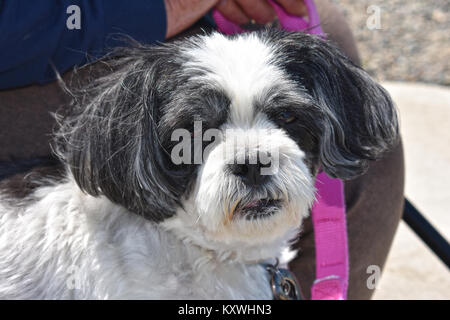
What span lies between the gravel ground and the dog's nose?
15.8 feet

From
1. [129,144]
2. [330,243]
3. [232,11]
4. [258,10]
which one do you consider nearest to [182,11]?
[232,11]

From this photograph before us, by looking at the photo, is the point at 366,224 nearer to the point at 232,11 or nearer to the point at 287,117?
the point at 287,117

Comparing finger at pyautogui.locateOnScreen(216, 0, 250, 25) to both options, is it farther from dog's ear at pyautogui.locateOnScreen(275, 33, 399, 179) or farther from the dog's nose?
the dog's nose

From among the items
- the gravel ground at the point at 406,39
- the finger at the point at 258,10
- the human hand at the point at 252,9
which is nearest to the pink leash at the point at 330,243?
the human hand at the point at 252,9

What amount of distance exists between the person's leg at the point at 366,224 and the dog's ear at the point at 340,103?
1.93 ft

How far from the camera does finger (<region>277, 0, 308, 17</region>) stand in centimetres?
303

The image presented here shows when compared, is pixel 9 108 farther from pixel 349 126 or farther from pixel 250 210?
pixel 349 126

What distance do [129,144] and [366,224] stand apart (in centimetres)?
126

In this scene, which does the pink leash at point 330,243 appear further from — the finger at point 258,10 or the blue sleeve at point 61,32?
the blue sleeve at point 61,32

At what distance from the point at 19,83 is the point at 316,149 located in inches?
50.1

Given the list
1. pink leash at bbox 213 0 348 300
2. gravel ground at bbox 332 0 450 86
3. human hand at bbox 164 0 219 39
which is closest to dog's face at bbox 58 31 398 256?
pink leash at bbox 213 0 348 300

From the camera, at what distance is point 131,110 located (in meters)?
2.46

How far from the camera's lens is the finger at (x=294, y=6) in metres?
3.03

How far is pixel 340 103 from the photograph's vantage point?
101 inches
